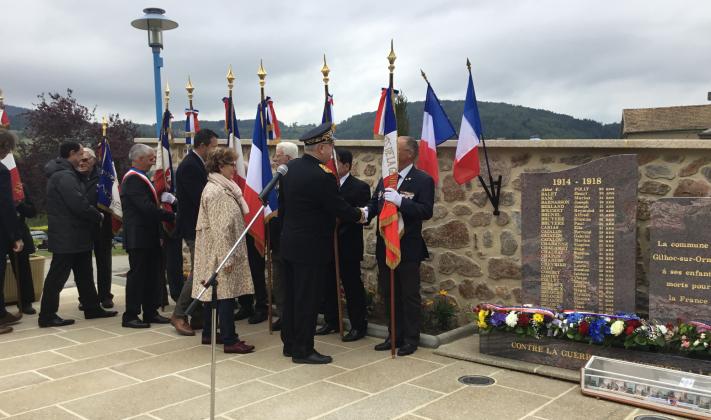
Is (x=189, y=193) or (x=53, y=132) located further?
(x=53, y=132)

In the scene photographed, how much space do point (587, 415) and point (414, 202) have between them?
2072 mm

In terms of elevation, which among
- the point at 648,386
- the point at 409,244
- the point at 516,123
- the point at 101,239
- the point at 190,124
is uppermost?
the point at 516,123

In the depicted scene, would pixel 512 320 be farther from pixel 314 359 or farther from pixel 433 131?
pixel 433 131

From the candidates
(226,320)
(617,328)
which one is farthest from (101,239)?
(617,328)

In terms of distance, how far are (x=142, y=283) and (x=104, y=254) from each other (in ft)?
4.22

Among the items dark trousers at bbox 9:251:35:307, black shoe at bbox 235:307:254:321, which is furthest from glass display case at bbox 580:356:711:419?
dark trousers at bbox 9:251:35:307

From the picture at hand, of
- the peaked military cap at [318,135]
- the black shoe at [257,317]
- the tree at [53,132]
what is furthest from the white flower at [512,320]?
the tree at [53,132]

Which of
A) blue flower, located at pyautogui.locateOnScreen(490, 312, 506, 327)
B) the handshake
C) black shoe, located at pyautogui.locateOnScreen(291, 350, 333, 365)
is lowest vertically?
black shoe, located at pyautogui.locateOnScreen(291, 350, 333, 365)

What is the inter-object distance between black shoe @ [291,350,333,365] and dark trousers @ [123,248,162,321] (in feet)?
7.09

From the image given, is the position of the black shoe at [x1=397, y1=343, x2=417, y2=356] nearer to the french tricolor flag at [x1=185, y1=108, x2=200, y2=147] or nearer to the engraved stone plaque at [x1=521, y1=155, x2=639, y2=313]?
the engraved stone plaque at [x1=521, y1=155, x2=639, y2=313]

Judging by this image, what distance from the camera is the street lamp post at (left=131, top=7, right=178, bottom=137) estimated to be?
9.80 m

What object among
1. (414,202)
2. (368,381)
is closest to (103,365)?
(368,381)

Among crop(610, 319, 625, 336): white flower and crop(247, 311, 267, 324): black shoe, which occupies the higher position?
crop(610, 319, 625, 336): white flower

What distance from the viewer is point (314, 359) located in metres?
4.75
